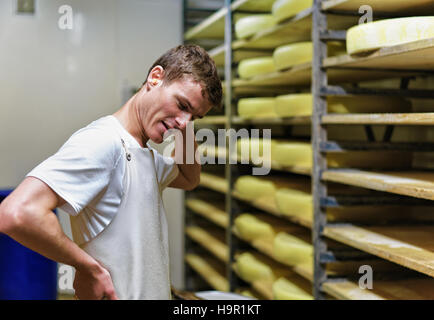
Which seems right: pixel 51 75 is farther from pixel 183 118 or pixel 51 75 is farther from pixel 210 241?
pixel 210 241

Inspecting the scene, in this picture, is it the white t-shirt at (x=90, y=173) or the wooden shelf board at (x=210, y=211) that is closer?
the white t-shirt at (x=90, y=173)

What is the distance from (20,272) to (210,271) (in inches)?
53.9

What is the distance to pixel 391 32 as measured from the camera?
5.50 ft

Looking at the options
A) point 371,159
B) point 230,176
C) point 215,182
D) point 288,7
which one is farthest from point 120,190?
point 215,182

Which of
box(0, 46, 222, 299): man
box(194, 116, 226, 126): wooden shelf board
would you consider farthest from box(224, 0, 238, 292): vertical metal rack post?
box(0, 46, 222, 299): man

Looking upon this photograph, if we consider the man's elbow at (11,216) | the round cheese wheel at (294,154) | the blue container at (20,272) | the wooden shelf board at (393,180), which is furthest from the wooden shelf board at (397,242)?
the blue container at (20,272)

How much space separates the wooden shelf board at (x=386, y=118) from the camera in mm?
1524

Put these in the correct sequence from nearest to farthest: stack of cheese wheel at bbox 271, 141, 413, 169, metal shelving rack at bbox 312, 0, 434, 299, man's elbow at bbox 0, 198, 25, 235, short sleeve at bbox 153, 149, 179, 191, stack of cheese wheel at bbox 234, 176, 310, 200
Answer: man's elbow at bbox 0, 198, 25, 235 → short sleeve at bbox 153, 149, 179, 191 → metal shelving rack at bbox 312, 0, 434, 299 → stack of cheese wheel at bbox 271, 141, 413, 169 → stack of cheese wheel at bbox 234, 176, 310, 200

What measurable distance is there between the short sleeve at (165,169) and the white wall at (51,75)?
21 cm

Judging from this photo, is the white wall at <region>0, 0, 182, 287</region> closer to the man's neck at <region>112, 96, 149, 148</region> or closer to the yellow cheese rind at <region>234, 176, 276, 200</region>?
the man's neck at <region>112, 96, 149, 148</region>

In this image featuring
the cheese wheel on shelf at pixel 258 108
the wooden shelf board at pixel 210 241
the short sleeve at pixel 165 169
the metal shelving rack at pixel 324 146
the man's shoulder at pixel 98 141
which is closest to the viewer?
the man's shoulder at pixel 98 141

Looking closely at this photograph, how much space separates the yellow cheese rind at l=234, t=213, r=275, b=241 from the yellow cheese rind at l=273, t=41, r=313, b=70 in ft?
2.89

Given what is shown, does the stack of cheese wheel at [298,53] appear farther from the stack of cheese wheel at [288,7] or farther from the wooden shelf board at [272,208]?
the wooden shelf board at [272,208]

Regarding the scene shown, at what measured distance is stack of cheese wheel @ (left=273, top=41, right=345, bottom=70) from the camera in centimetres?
225
